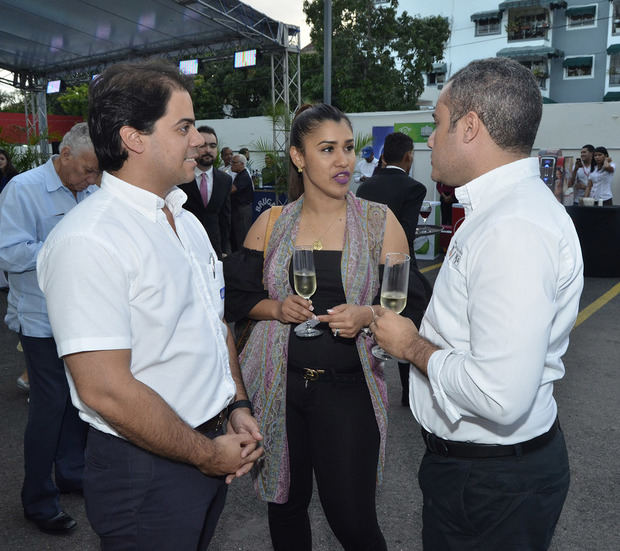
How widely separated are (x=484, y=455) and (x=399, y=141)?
152 inches

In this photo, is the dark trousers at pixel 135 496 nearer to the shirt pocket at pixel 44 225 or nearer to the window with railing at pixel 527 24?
the shirt pocket at pixel 44 225

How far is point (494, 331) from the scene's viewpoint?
1.29 m

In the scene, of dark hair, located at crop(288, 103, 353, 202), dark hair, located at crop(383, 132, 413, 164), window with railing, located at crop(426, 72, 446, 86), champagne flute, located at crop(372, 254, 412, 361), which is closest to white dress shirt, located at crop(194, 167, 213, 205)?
dark hair, located at crop(383, 132, 413, 164)

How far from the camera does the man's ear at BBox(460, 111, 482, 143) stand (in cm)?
151

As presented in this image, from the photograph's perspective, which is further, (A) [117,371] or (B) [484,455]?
(B) [484,455]

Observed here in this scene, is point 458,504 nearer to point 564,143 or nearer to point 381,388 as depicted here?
point 381,388

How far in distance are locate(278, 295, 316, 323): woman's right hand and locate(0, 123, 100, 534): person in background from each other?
1.44 m

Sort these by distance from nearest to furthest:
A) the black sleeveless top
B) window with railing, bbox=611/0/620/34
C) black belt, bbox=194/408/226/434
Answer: black belt, bbox=194/408/226/434, the black sleeveless top, window with railing, bbox=611/0/620/34

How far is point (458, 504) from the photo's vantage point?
5.17 feet

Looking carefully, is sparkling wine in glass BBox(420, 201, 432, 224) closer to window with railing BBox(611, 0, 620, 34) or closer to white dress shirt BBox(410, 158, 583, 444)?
white dress shirt BBox(410, 158, 583, 444)

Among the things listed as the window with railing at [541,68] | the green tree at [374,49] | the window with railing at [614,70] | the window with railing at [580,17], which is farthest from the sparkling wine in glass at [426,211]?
the window with railing at [580,17]

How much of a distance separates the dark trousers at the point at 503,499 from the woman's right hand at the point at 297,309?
75cm

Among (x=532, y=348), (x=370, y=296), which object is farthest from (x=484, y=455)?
(x=370, y=296)

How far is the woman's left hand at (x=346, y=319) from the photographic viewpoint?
2.00 meters
